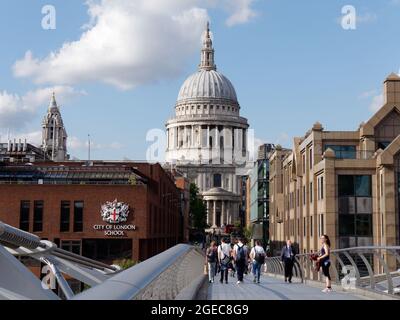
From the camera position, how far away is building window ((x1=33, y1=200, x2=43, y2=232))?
5341cm

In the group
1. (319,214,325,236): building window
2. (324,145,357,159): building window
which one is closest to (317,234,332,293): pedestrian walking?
(319,214,325,236): building window

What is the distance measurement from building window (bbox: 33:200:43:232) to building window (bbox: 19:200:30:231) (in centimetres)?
55

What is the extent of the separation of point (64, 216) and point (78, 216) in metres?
1.12

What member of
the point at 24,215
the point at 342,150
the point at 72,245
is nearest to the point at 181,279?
the point at 342,150

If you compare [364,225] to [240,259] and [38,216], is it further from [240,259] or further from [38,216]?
[38,216]

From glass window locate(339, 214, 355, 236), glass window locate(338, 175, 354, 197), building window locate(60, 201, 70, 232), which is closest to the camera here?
glass window locate(339, 214, 355, 236)

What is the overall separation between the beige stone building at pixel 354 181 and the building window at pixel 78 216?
1786 cm

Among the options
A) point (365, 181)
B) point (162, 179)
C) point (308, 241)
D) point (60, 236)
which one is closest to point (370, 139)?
point (365, 181)

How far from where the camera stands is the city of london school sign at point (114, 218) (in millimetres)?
53531

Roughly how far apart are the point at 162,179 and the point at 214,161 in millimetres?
122723

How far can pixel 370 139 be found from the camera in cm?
4066

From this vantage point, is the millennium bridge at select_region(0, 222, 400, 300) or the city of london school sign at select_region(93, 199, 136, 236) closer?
the millennium bridge at select_region(0, 222, 400, 300)

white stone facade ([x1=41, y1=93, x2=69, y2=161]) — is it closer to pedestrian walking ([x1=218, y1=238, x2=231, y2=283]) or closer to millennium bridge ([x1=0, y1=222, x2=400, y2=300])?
millennium bridge ([x1=0, y1=222, x2=400, y2=300])

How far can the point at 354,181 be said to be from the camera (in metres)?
38.1
